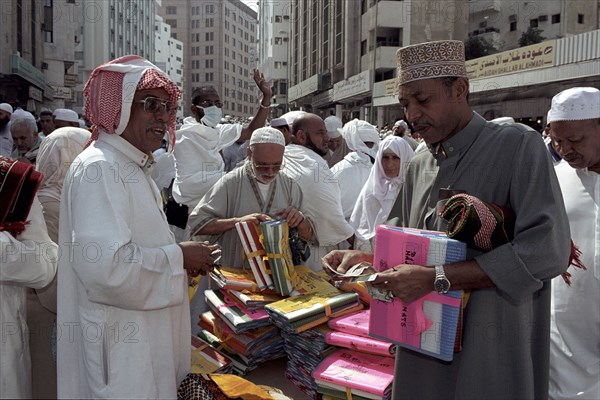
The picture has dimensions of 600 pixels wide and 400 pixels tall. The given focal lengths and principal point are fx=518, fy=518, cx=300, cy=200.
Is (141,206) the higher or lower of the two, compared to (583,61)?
lower

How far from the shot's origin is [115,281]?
1742 mm

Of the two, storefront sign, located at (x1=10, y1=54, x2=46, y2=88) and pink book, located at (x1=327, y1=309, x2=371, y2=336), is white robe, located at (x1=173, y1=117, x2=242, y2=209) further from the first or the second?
storefront sign, located at (x1=10, y1=54, x2=46, y2=88)

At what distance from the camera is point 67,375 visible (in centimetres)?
194

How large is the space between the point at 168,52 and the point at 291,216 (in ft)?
296

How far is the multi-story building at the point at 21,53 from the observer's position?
68.2 ft

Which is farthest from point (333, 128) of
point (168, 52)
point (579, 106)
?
point (168, 52)

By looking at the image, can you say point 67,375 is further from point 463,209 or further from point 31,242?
point 463,209

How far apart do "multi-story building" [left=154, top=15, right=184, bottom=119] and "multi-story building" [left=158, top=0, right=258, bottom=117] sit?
327 cm

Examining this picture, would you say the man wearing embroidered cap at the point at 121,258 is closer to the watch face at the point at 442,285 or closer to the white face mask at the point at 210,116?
the watch face at the point at 442,285

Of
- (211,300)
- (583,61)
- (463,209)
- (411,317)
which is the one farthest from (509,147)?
(583,61)

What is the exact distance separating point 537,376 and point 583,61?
16138mm

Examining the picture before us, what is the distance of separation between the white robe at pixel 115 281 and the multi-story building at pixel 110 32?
120ft

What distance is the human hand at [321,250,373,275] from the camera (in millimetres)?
2047

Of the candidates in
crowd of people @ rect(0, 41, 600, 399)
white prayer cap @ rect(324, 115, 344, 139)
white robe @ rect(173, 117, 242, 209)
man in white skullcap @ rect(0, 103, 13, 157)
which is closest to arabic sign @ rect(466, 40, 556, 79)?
white prayer cap @ rect(324, 115, 344, 139)
